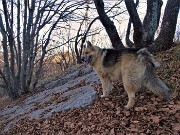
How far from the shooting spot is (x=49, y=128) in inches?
297

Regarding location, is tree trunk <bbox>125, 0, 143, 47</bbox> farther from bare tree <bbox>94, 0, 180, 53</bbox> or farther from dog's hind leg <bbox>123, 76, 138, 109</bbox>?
dog's hind leg <bbox>123, 76, 138, 109</bbox>

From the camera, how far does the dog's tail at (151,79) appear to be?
6.25m

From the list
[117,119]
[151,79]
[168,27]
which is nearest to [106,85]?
[117,119]

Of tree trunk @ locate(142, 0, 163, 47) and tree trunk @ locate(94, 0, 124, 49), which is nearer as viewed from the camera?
tree trunk @ locate(142, 0, 163, 47)

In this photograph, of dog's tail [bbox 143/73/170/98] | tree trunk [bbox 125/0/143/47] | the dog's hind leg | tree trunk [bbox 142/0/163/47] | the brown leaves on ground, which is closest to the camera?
the brown leaves on ground

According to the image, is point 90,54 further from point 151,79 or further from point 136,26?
point 136,26

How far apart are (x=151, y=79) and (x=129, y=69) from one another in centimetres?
54

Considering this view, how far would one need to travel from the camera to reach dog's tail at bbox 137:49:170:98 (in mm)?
6250

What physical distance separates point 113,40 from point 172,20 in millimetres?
2391

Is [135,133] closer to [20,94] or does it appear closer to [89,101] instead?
[89,101]

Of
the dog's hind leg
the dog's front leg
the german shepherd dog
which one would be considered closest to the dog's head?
the german shepherd dog

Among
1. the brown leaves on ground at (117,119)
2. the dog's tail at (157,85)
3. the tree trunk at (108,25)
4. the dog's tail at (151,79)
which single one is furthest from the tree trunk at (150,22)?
the dog's tail at (157,85)

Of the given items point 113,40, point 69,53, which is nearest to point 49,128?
point 113,40

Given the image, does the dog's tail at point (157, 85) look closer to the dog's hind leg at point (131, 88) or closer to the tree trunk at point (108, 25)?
the dog's hind leg at point (131, 88)
